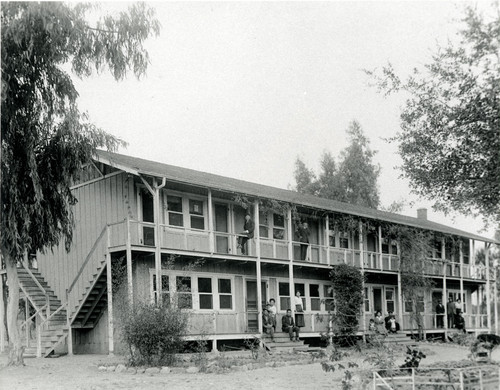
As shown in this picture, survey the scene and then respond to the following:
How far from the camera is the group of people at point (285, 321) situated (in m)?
26.9

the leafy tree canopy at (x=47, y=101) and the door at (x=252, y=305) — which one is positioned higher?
the leafy tree canopy at (x=47, y=101)

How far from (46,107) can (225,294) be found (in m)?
11.1

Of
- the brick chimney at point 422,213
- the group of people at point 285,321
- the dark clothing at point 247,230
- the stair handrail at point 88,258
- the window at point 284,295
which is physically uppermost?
the brick chimney at point 422,213

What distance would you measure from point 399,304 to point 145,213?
14948 millimetres

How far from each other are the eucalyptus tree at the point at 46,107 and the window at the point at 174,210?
535 cm

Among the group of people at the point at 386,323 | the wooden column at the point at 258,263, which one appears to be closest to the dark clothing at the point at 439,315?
the group of people at the point at 386,323

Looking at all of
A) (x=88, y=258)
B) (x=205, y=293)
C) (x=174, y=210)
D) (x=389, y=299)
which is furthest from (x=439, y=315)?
(x=88, y=258)

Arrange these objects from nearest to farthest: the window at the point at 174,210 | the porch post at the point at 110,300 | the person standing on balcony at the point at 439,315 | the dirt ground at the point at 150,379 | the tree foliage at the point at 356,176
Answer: the dirt ground at the point at 150,379 → the porch post at the point at 110,300 → the window at the point at 174,210 → the person standing on balcony at the point at 439,315 → the tree foliage at the point at 356,176

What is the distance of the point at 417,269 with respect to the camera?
35.6 meters

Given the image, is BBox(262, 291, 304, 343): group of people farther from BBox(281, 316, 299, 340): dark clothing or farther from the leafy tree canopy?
the leafy tree canopy

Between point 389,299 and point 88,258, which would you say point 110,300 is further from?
point 389,299

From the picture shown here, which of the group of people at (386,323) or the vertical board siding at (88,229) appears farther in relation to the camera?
the group of people at (386,323)

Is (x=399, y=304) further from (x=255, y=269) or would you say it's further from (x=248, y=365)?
(x=248, y=365)

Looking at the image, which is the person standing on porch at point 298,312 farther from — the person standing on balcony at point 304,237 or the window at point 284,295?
the person standing on balcony at point 304,237
